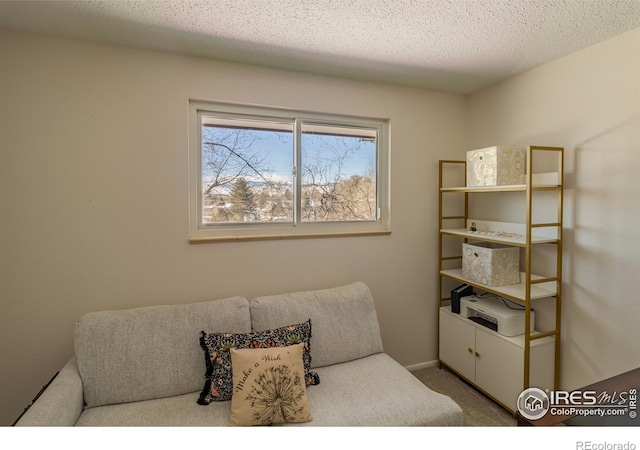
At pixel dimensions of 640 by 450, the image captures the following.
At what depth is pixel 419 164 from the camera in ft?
8.78

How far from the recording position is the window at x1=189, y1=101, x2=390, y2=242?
7.20ft

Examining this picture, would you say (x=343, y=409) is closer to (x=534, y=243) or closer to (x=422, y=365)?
(x=422, y=365)

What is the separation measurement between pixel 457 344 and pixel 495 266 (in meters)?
0.73

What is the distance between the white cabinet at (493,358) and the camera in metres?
2.02

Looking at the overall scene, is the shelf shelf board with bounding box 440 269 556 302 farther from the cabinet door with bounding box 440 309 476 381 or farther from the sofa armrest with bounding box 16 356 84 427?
the sofa armrest with bounding box 16 356 84 427

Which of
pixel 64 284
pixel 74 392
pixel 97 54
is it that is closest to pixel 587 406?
pixel 74 392

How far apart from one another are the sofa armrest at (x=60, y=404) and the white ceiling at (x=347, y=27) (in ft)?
5.88

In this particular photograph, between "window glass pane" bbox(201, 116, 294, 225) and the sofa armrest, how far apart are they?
1.07m

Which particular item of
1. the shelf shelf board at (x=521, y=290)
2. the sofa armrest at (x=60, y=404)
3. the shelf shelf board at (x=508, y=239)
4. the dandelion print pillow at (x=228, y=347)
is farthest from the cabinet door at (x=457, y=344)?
the sofa armrest at (x=60, y=404)

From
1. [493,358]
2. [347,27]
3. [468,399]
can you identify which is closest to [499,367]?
[493,358]

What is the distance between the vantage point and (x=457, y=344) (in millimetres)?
2527

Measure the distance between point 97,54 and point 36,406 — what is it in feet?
6.01

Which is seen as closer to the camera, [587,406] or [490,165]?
[587,406]
